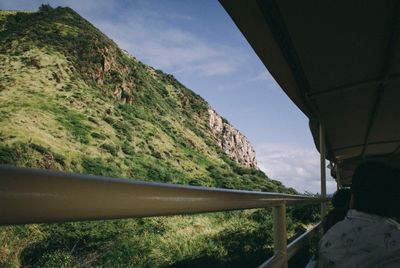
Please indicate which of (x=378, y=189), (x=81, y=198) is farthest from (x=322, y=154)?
(x=81, y=198)

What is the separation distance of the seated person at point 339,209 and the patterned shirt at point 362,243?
3.94 ft

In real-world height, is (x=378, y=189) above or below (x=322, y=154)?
below

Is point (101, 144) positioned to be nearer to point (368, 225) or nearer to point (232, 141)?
point (368, 225)

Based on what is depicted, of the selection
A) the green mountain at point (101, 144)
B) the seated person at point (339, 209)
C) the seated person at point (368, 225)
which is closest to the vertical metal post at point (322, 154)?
the seated person at point (339, 209)

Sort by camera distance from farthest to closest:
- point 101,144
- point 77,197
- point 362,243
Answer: point 101,144
point 362,243
point 77,197

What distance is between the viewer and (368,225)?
196 centimetres

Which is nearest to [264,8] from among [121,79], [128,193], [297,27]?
[297,27]

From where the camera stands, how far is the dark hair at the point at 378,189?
1.95m

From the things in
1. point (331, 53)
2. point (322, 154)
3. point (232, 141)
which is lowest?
point (322, 154)

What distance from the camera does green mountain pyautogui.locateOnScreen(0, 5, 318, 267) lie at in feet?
57.1

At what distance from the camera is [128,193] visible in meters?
0.65

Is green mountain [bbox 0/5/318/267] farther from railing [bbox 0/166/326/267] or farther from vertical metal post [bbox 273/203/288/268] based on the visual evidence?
railing [bbox 0/166/326/267]

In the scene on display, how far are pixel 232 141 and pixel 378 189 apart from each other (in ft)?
339

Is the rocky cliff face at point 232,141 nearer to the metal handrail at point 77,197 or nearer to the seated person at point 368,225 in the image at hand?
the seated person at point 368,225
